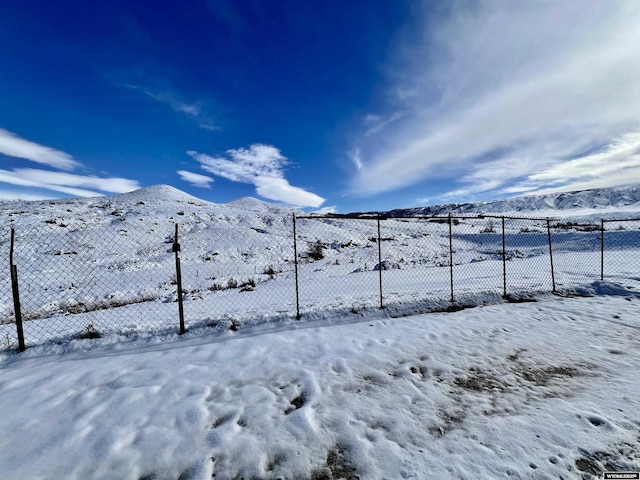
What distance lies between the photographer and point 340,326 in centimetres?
657

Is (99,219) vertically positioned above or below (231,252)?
above

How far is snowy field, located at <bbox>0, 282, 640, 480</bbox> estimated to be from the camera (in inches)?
→ 113

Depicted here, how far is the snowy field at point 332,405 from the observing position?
2.87m

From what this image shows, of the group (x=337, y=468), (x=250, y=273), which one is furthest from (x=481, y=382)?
(x=250, y=273)

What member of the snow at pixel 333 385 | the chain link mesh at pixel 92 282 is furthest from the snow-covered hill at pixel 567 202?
the snow at pixel 333 385

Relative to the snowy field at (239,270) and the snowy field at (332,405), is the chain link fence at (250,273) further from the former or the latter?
the snowy field at (332,405)

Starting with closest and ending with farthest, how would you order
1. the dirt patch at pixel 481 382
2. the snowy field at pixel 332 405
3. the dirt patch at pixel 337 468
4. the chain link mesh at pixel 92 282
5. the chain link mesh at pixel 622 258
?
the dirt patch at pixel 337 468 < the snowy field at pixel 332 405 < the dirt patch at pixel 481 382 < the chain link mesh at pixel 92 282 < the chain link mesh at pixel 622 258

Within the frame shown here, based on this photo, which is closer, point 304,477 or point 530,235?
point 304,477

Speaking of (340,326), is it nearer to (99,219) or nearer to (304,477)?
(304,477)

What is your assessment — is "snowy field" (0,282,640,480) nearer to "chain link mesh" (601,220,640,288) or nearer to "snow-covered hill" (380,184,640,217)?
"chain link mesh" (601,220,640,288)

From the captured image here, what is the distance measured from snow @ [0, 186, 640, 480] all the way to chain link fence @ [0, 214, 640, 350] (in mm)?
156

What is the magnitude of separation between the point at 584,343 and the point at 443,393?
340cm

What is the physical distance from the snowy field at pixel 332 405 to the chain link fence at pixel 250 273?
1542 millimetres

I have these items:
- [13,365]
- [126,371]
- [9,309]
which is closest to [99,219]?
[9,309]
